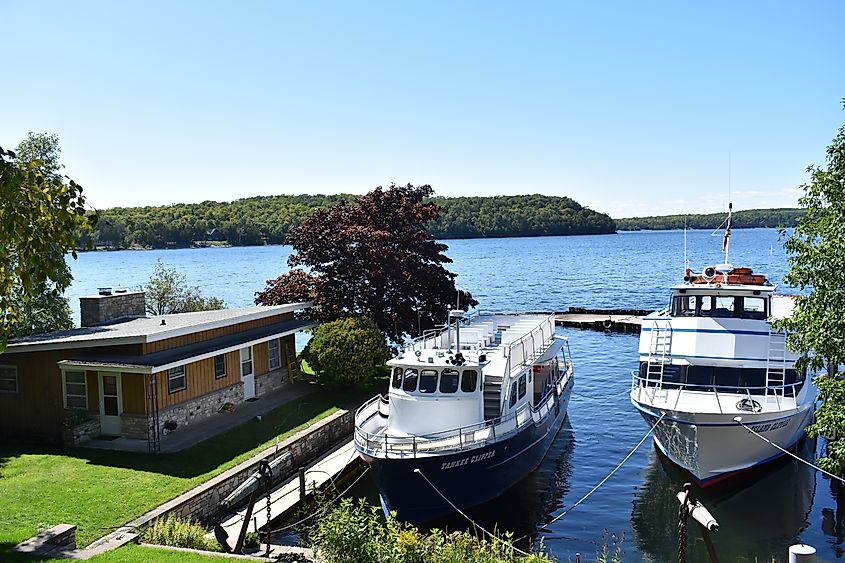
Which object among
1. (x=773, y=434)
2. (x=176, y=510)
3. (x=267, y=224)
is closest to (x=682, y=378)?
(x=773, y=434)

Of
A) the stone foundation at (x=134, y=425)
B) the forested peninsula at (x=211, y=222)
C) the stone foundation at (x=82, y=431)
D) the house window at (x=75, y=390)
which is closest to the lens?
the stone foundation at (x=82, y=431)

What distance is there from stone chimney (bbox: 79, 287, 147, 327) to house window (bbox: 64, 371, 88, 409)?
5051 mm

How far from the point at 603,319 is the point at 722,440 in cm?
3600

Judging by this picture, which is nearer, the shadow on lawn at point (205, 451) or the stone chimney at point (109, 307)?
the shadow on lawn at point (205, 451)

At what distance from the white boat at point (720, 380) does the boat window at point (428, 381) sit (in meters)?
6.25

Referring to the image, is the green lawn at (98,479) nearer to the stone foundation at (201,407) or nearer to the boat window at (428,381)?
the stone foundation at (201,407)

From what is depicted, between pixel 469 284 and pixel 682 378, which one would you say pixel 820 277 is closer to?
pixel 682 378

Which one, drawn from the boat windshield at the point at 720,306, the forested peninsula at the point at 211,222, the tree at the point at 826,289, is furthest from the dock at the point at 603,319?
the forested peninsula at the point at 211,222

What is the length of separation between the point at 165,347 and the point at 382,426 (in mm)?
6963

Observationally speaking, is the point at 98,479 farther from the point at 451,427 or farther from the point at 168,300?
the point at 168,300

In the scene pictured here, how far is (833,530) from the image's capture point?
688 inches

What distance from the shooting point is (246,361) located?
24312 mm

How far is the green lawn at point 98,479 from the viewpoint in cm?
1378

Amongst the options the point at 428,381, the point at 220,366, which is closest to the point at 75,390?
the point at 220,366
